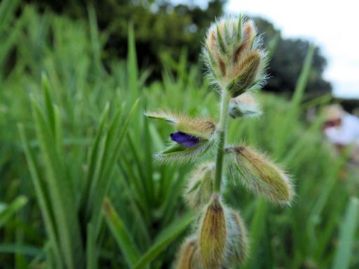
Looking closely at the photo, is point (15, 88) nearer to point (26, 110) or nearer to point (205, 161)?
point (26, 110)

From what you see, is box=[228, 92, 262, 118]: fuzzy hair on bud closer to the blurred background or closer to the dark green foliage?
the blurred background

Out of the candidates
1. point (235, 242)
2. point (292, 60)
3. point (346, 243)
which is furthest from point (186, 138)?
point (292, 60)

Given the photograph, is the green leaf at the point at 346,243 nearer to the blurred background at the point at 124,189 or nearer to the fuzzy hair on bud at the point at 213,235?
the blurred background at the point at 124,189

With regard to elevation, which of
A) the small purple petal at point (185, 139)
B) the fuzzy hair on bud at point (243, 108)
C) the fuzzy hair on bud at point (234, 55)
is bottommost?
the small purple petal at point (185, 139)

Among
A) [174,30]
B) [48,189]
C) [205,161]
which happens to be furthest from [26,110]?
[174,30]

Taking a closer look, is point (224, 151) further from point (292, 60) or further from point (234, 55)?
point (292, 60)

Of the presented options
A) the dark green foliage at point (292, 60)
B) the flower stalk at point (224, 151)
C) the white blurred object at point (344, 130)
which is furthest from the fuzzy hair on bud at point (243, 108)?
the white blurred object at point (344, 130)

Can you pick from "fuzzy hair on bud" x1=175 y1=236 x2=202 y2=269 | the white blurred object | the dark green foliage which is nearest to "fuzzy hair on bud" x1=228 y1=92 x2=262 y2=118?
"fuzzy hair on bud" x1=175 y1=236 x2=202 y2=269
